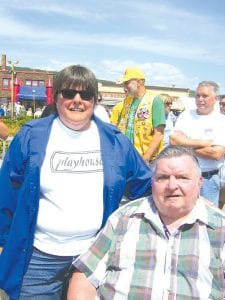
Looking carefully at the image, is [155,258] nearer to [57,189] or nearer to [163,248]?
[163,248]

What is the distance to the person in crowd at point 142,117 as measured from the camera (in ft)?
14.5

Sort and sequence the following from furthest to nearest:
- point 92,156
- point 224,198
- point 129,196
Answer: point 224,198 → point 129,196 → point 92,156

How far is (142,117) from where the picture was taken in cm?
446

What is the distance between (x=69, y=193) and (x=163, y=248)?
519 millimetres

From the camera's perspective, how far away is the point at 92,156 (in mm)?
2299

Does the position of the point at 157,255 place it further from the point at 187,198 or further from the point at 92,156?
the point at 92,156

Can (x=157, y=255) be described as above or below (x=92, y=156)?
below

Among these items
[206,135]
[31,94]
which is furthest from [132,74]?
[31,94]

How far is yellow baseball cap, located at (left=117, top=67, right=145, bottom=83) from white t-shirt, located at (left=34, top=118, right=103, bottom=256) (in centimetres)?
239

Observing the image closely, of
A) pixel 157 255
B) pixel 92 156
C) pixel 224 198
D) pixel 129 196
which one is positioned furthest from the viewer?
pixel 224 198

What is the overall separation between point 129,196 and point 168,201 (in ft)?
1.22

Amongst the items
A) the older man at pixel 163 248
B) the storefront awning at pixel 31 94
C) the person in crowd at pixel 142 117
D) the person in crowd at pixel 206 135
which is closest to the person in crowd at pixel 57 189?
the older man at pixel 163 248

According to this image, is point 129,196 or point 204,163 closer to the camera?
point 129,196

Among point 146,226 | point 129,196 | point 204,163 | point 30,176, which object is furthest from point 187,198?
point 204,163
